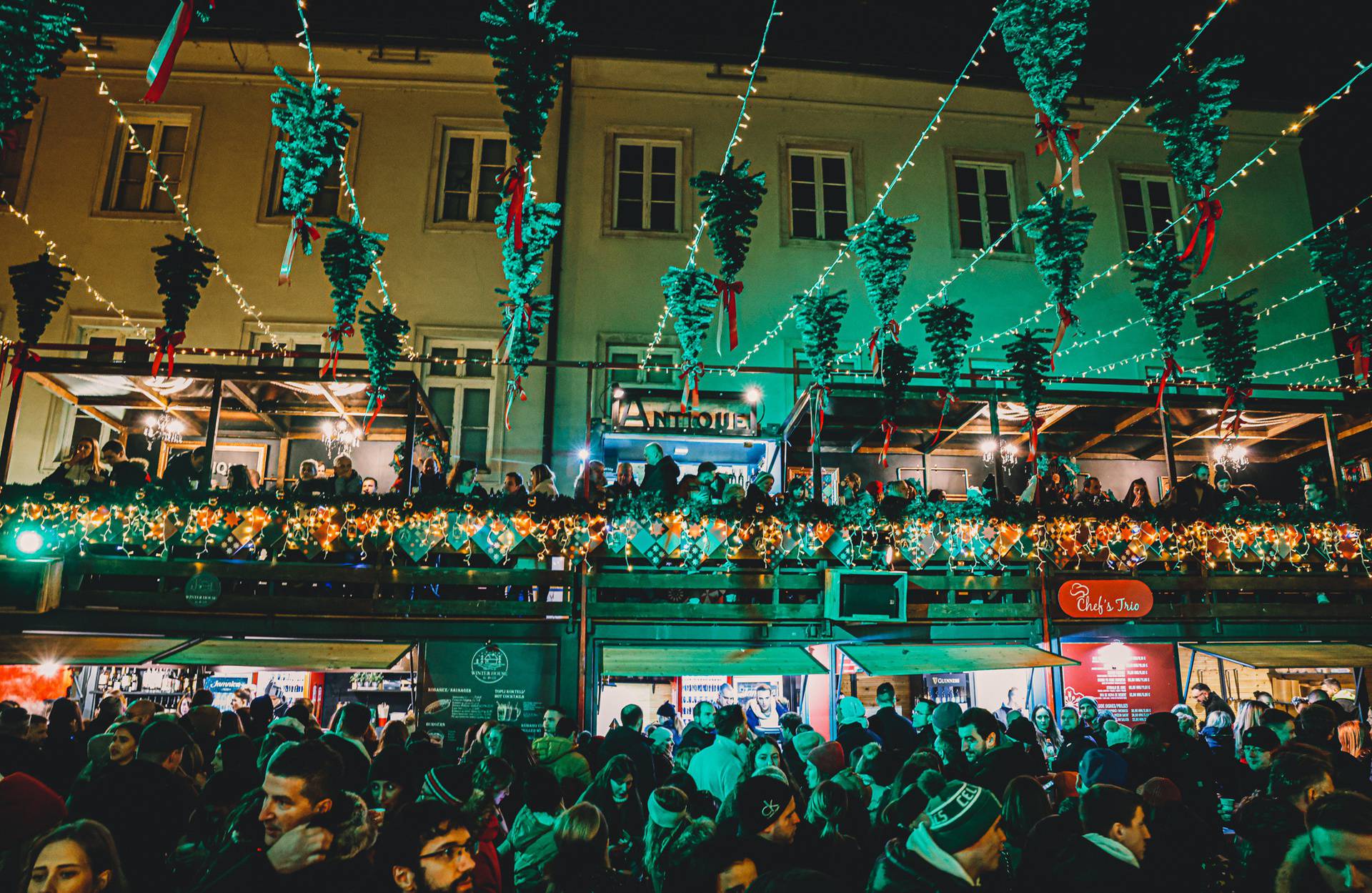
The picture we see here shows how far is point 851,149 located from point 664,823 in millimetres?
17200

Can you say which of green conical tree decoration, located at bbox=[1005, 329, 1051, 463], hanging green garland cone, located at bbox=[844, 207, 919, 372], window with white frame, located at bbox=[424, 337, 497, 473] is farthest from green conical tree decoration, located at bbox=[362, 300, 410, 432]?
green conical tree decoration, located at bbox=[1005, 329, 1051, 463]

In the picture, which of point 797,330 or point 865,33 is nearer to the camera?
point 797,330

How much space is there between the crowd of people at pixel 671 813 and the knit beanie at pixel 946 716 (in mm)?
49

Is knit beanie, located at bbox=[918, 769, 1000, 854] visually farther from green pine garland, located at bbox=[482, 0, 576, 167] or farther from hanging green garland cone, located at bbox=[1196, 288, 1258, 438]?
hanging green garland cone, located at bbox=[1196, 288, 1258, 438]

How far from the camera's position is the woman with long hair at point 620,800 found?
212 inches

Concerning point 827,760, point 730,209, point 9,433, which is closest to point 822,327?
point 730,209

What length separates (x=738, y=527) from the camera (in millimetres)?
10359

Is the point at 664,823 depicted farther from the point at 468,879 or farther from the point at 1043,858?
the point at 1043,858

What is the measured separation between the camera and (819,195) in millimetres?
17953

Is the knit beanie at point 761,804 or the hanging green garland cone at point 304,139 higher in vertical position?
the hanging green garland cone at point 304,139

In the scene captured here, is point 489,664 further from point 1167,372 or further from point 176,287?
point 1167,372

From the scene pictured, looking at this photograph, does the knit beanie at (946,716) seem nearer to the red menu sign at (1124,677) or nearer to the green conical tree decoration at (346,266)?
the red menu sign at (1124,677)

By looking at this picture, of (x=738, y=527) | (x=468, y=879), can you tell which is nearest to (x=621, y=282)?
(x=738, y=527)

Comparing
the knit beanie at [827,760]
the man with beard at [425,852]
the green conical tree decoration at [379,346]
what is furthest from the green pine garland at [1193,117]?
the green conical tree decoration at [379,346]
